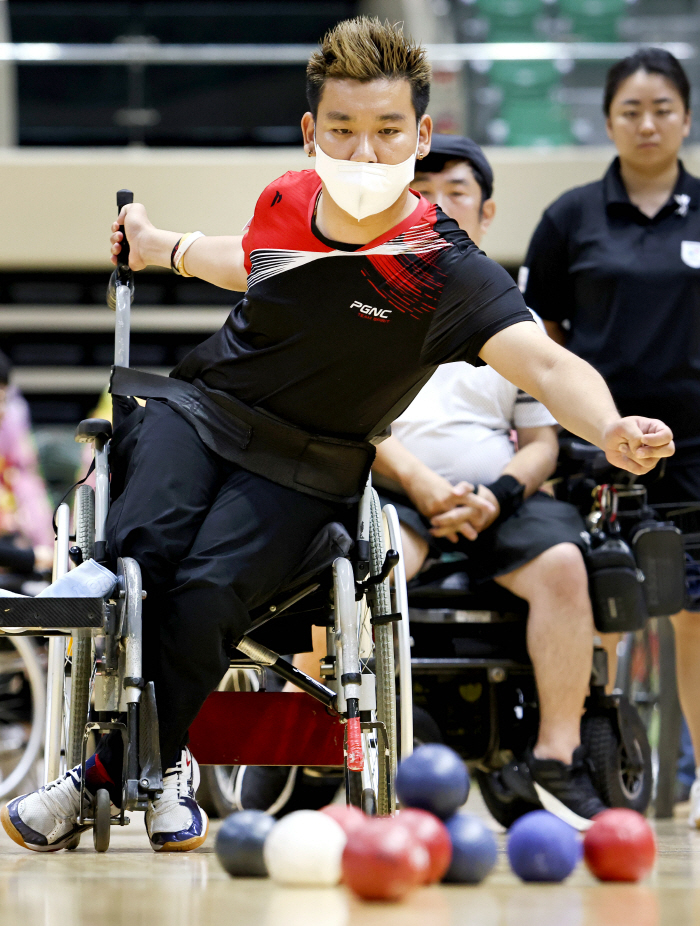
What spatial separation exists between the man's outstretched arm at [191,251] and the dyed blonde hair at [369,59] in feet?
0.98

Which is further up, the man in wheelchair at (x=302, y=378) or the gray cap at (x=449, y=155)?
the gray cap at (x=449, y=155)

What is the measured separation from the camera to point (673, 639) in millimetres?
3361

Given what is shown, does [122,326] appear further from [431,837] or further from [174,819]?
[431,837]

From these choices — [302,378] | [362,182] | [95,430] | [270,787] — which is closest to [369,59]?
[362,182]

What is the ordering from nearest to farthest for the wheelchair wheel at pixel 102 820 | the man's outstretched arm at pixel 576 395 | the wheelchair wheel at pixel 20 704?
the man's outstretched arm at pixel 576 395
the wheelchair wheel at pixel 102 820
the wheelchair wheel at pixel 20 704

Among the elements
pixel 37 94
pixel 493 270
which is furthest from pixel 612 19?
pixel 493 270

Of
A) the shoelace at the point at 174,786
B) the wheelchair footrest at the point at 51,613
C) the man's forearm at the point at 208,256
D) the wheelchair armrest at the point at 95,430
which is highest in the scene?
the man's forearm at the point at 208,256

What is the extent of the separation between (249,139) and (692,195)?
4.59 meters

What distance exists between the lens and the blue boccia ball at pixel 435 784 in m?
1.45

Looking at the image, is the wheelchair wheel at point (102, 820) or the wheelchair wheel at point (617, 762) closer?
the wheelchair wheel at point (102, 820)

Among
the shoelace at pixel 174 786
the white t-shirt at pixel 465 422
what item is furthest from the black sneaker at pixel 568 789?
the shoelace at pixel 174 786

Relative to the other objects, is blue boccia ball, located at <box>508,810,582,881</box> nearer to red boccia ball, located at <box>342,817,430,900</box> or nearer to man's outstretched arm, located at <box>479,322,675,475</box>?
red boccia ball, located at <box>342,817,430,900</box>

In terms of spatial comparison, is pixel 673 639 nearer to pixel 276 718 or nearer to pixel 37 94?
pixel 276 718

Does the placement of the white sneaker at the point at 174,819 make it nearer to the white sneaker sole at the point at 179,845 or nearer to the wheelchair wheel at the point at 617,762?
the white sneaker sole at the point at 179,845
